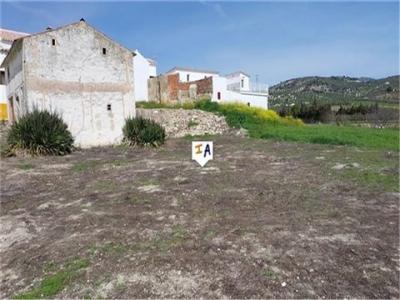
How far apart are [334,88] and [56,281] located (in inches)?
4411

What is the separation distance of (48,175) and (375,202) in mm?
8836

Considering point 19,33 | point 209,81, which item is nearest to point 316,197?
point 209,81

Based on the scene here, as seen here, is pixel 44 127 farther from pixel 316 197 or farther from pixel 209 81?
pixel 209 81

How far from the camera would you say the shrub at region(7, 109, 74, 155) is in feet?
48.2

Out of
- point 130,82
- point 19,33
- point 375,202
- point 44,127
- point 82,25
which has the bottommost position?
point 375,202

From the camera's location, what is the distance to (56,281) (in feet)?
13.6

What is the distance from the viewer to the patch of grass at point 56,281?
154 inches

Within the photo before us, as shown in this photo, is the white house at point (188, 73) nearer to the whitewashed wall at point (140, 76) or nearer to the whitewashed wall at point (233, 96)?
the whitewashed wall at point (140, 76)

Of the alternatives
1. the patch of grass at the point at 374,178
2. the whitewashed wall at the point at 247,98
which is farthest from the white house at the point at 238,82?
the patch of grass at the point at 374,178

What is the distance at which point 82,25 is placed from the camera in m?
18.3

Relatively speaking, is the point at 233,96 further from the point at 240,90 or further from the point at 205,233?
the point at 205,233

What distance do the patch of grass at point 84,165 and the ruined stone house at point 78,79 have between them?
5.73 m

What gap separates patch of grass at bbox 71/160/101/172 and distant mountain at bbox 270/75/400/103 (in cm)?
7362

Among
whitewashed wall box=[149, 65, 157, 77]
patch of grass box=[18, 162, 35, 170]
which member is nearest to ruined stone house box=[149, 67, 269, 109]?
whitewashed wall box=[149, 65, 157, 77]
